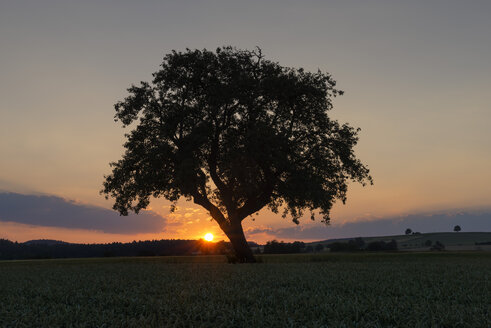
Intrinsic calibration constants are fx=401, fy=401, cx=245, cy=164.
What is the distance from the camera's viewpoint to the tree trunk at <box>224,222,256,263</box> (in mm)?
33469

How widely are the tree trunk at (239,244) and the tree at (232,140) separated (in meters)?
0.08

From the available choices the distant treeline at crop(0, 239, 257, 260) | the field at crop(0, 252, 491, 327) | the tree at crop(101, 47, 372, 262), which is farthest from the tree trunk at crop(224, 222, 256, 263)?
the distant treeline at crop(0, 239, 257, 260)

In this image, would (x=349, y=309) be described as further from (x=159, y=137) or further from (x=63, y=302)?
(x=159, y=137)

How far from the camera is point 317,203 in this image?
33188 mm

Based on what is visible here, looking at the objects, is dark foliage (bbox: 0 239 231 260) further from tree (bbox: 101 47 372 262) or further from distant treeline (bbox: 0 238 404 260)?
tree (bbox: 101 47 372 262)

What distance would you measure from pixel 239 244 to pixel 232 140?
8693 millimetres

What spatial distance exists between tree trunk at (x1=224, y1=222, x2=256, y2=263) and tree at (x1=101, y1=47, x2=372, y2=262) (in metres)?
0.08

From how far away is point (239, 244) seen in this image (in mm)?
33500

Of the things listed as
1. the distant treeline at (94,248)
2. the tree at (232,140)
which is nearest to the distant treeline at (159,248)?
the distant treeline at (94,248)

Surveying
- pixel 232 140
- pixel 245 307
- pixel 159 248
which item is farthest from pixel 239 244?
pixel 159 248

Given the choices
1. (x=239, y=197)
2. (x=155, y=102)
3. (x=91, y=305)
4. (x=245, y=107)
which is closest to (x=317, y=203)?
(x=239, y=197)

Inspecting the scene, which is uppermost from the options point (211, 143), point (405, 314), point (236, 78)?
point (236, 78)

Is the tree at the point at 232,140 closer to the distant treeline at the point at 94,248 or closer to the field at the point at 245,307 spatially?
the field at the point at 245,307

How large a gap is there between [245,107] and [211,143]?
13.9 ft
